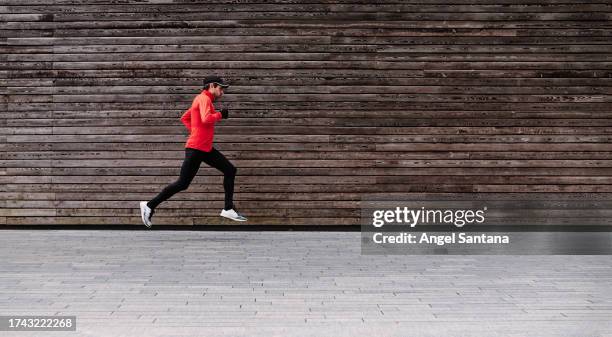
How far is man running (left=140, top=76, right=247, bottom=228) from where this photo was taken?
1035 cm

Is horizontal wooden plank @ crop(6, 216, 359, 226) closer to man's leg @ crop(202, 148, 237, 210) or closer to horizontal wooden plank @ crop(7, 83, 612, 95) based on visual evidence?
man's leg @ crop(202, 148, 237, 210)

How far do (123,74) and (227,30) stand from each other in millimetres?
1532

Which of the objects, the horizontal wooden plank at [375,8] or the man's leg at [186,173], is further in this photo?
the horizontal wooden plank at [375,8]

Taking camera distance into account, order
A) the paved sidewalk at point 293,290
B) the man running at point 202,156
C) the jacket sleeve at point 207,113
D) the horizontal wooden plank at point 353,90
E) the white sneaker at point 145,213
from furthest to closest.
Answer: the horizontal wooden plank at point 353,90 < the white sneaker at point 145,213 < the man running at point 202,156 < the jacket sleeve at point 207,113 < the paved sidewalk at point 293,290

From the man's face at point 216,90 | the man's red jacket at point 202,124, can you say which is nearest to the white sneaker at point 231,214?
the man's red jacket at point 202,124

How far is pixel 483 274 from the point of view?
7828 millimetres

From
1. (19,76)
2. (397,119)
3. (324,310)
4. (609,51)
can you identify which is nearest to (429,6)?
(397,119)

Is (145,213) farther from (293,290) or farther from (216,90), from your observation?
(293,290)

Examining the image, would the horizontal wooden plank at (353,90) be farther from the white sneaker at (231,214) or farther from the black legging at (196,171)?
the white sneaker at (231,214)

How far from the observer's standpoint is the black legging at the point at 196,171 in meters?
10.4

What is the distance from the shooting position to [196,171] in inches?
415

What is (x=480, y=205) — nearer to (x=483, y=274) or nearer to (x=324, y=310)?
(x=483, y=274)

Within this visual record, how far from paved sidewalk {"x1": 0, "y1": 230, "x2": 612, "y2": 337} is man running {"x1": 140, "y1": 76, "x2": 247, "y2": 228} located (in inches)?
21.7

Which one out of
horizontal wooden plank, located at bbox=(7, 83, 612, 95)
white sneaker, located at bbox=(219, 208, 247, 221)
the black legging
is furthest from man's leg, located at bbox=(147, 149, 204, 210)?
horizontal wooden plank, located at bbox=(7, 83, 612, 95)
